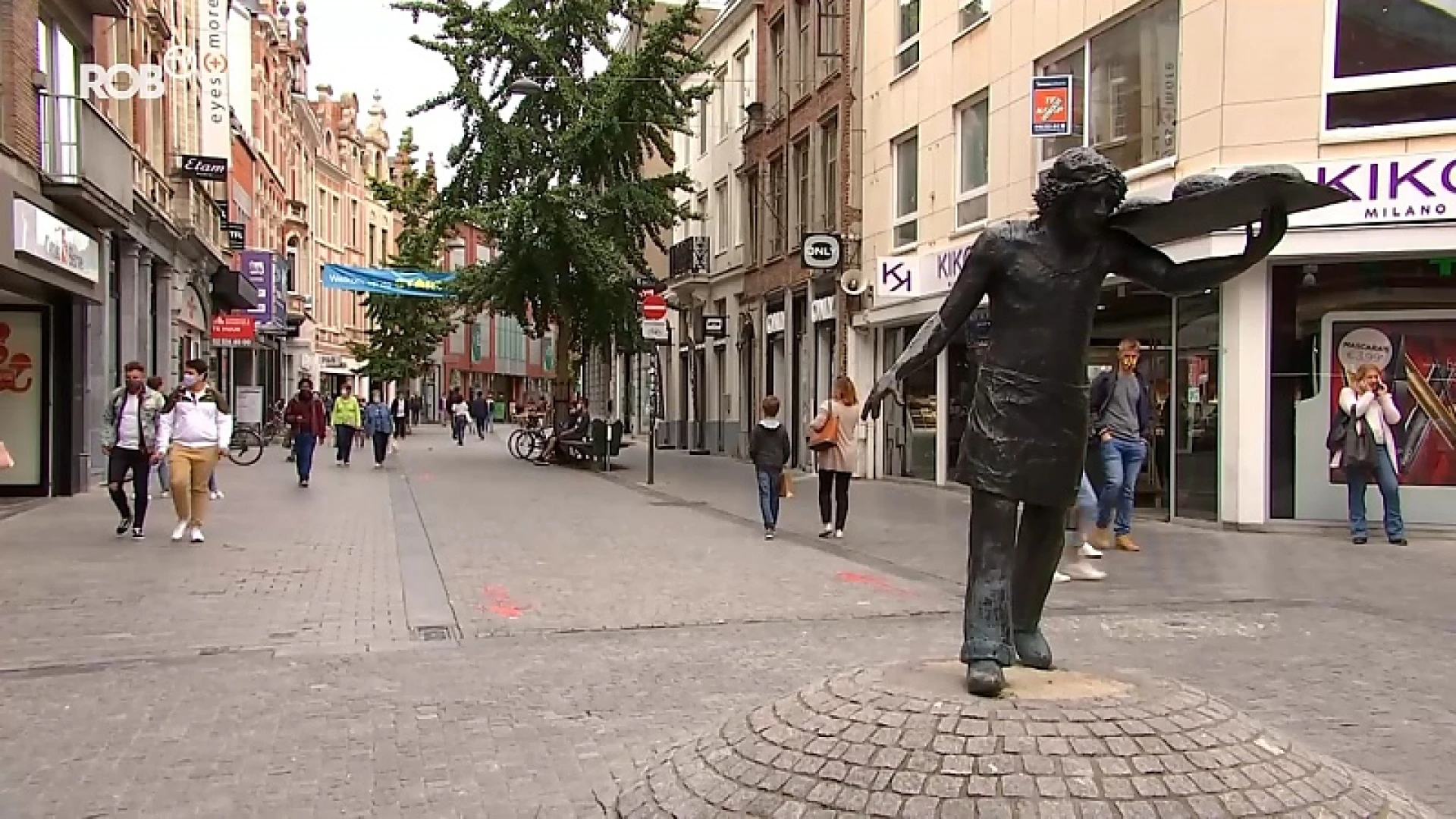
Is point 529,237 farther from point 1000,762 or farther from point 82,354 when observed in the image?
point 1000,762

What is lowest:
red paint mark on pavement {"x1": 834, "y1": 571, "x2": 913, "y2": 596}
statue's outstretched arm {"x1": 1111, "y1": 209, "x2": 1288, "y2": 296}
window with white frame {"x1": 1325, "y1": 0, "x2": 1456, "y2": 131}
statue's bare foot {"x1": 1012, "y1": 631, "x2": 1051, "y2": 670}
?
red paint mark on pavement {"x1": 834, "y1": 571, "x2": 913, "y2": 596}

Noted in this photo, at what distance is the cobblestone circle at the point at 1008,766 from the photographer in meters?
3.80

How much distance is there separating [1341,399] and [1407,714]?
749cm

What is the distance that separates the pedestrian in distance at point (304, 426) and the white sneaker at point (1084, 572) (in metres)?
13.2

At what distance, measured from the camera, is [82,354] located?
59.2 ft

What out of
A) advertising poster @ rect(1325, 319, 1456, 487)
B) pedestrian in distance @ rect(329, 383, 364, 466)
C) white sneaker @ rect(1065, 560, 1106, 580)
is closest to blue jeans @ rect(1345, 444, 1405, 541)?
advertising poster @ rect(1325, 319, 1456, 487)

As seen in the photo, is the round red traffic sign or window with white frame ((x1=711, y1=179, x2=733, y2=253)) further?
window with white frame ((x1=711, y1=179, x2=733, y2=253))

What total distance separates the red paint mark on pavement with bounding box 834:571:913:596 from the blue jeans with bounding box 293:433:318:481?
12181mm

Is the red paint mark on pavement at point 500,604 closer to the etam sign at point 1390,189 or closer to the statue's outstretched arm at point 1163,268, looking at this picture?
the statue's outstretched arm at point 1163,268

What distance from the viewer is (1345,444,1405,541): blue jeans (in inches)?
488

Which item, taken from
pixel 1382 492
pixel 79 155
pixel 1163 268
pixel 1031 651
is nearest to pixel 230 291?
pixel 79 155

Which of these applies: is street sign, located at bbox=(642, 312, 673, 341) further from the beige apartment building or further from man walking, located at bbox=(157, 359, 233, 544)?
man walking, located at bbox=(157, 359, 233, 544)

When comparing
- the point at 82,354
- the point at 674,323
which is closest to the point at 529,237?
the point at 82,354

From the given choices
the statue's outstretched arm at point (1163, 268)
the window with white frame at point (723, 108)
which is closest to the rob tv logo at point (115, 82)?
the statue's outstretched arm at point (1163, 268)
